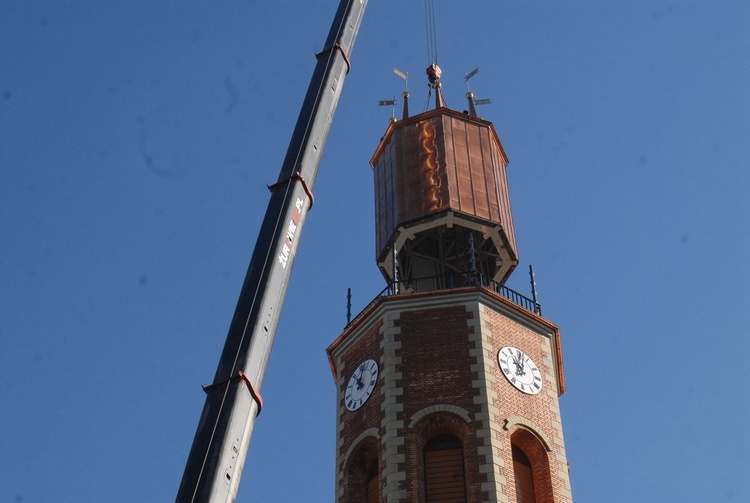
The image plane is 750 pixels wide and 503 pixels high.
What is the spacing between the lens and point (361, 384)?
34594 mm

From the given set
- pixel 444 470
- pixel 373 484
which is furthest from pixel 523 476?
pixel 373 484

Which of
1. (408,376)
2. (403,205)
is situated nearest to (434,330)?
(408,376)

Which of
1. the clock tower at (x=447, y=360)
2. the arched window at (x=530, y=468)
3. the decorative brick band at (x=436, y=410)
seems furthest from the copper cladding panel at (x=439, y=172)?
the arched window at (x=530, y=468)

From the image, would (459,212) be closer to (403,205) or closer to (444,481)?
(403,205)

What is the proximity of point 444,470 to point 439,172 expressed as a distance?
1184cm

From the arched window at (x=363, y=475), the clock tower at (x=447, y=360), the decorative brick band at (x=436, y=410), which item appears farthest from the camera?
the arched window at (x=363, y=475)

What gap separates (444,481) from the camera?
31297 mm

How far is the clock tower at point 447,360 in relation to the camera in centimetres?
3139

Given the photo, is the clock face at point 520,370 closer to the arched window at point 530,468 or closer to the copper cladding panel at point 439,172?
the arched window at point 530,468

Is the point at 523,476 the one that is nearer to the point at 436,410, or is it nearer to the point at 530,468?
the point at 530,468

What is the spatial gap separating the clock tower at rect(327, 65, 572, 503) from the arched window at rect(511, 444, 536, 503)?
39 mm

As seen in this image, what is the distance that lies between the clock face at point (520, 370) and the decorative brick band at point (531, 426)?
1119 millimetres

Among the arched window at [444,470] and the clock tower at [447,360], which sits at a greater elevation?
the clock tower at [447,360]

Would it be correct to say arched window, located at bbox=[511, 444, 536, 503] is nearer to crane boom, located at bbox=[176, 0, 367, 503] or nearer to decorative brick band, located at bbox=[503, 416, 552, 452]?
decorative brick band, located at bbox=[503, 416, 552, 452]
